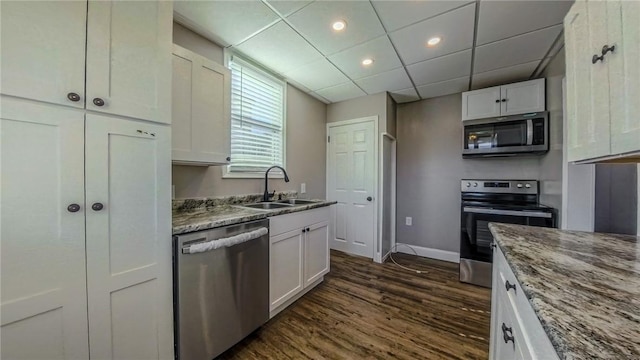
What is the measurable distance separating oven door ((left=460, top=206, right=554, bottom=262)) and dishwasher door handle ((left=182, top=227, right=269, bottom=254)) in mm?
2265

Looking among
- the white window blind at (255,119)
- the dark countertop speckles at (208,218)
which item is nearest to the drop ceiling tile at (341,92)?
the white window blind at (255,119)

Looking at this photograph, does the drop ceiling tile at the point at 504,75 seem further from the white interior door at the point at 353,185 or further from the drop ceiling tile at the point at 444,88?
the white interior door at the point at 353,185

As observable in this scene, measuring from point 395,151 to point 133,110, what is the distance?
3.33 meters

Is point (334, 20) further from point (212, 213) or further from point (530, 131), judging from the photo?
point (530, 131)

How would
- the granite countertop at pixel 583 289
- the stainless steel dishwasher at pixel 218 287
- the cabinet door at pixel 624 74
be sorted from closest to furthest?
the granite countertop at pixel 583 289 → the cabinet door at pixel 624 74 → the stainless steel dishwasher at pixel 218 287

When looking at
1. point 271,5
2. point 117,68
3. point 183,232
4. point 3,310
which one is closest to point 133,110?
point 117,68

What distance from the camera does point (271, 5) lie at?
162 centimetres

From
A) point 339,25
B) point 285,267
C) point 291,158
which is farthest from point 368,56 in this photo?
A: point 285,267

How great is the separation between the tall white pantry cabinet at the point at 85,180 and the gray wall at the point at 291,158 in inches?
30.5

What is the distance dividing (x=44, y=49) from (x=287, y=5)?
1.34m

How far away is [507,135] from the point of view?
259 centimetres

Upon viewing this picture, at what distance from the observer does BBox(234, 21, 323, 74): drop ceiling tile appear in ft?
6.35

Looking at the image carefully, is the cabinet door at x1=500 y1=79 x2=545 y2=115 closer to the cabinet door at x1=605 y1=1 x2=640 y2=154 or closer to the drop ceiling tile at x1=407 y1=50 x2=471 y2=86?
the drop ceiling tile at x1=407 y1=50 x2=471 y2=86

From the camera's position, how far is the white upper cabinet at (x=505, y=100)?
2.44 m
